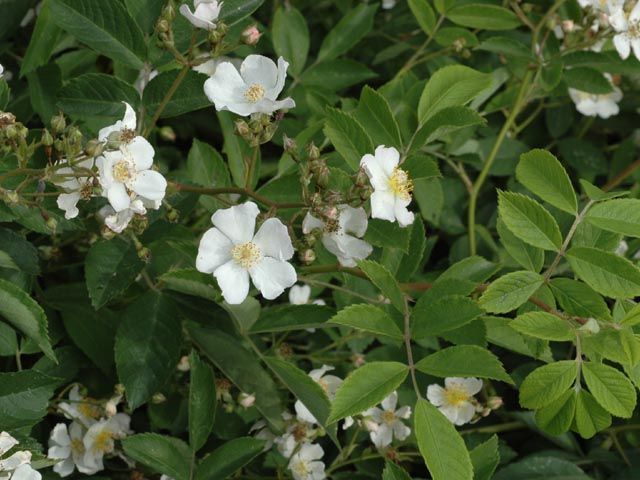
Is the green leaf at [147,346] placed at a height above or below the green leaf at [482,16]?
below

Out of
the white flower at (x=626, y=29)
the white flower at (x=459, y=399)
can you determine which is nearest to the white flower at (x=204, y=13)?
the white flower at (x=459, y=399)

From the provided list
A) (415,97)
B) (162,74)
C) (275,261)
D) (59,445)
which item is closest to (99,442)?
(59,445)

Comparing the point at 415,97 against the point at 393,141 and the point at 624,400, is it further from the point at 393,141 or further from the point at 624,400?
the point at 624,400

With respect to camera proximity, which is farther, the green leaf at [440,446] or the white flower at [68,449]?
the white flower at [68,449]

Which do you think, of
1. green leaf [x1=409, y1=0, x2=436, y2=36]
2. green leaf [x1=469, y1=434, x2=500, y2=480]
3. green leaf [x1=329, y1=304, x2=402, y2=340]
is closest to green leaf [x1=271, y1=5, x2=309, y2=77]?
green leaf [x1=409, y1=0, x2=436, y2=36]

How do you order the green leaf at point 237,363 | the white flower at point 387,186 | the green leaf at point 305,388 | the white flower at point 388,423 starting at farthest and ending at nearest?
the white flower at point 388,423 < the green leaf at point 237,363 < the green leaf at point 305,388 < the white flower at point 387,186

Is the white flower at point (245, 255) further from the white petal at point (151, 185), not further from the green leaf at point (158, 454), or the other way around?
the green leaf at point (158, 454)

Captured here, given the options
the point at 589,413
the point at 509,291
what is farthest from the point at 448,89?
the point at 589,413
